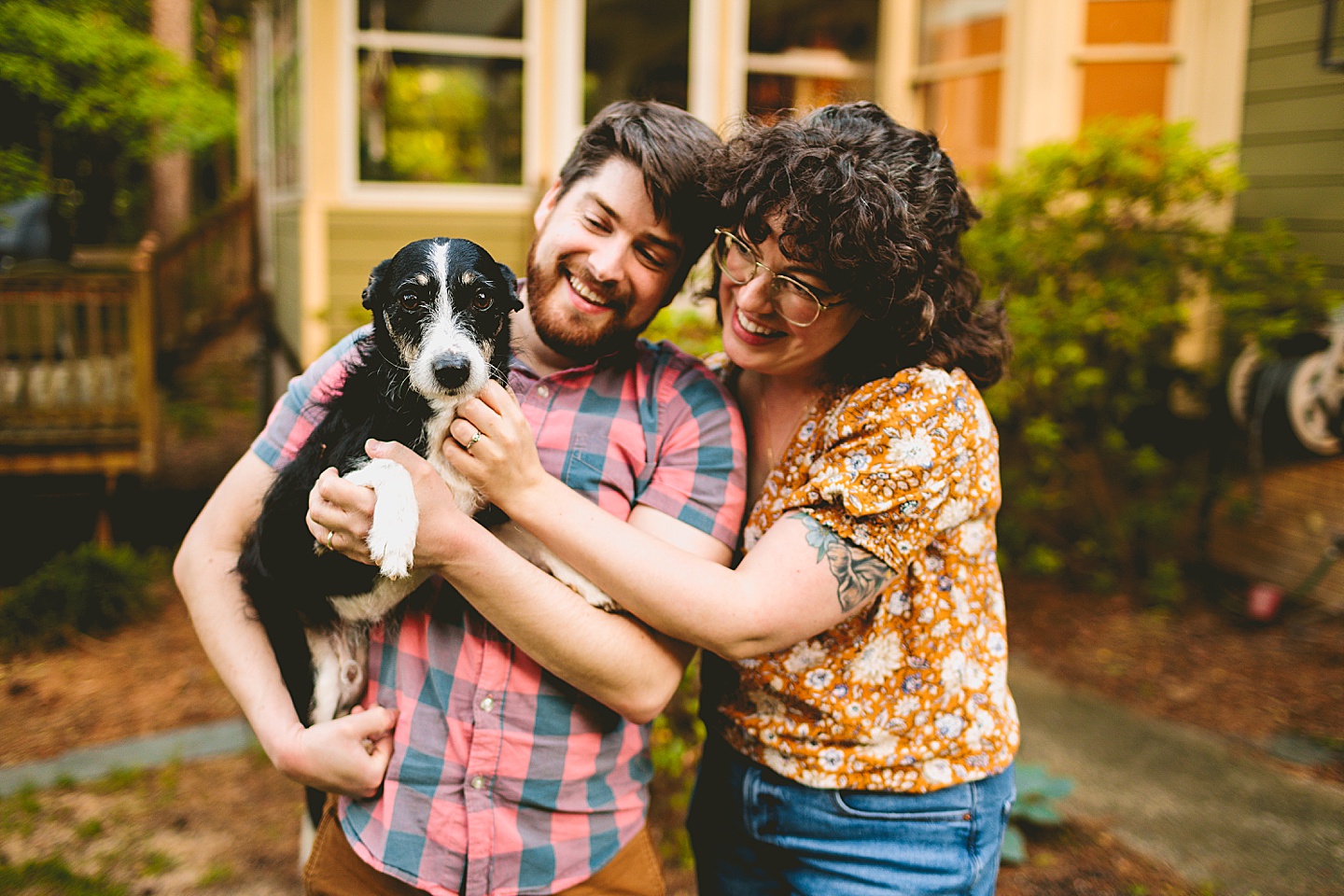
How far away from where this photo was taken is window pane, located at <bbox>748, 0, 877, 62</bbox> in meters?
8.33

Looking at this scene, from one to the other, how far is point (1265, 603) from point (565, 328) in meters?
5.39

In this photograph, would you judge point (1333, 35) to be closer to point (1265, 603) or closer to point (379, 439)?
point (1265, 603)

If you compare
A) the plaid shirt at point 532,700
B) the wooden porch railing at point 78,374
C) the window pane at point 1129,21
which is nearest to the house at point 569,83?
the window pane at point 1129,21

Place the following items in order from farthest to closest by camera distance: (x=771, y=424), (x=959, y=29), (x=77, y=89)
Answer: (x=959, y=29) → (x=77, y=89) → (x=771, y=424)

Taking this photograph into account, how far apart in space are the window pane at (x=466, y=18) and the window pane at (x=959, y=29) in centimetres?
327

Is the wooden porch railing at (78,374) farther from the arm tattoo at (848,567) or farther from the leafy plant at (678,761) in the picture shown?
the arm tattoo at (848,567)

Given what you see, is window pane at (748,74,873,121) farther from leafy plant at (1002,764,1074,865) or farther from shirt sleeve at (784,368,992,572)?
shirt sleeve at (784,368,992,572)

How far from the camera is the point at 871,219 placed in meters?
1.62

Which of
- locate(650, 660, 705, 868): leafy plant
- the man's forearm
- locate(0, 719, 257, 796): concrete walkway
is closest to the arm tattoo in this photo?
the man's forearm

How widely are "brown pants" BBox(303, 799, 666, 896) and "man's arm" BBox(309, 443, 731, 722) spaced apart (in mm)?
338

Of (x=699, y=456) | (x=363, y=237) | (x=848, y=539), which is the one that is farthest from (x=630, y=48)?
(x=848, y=539)

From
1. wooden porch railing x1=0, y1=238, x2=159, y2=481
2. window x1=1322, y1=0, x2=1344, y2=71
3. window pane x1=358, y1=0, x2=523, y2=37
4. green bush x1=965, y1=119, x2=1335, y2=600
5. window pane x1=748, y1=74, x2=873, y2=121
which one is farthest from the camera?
window pane x1=748, y1=74, x2=873, y2=121

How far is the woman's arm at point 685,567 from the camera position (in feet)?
A: 5.13

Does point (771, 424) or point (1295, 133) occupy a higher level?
point (1295, 133)
